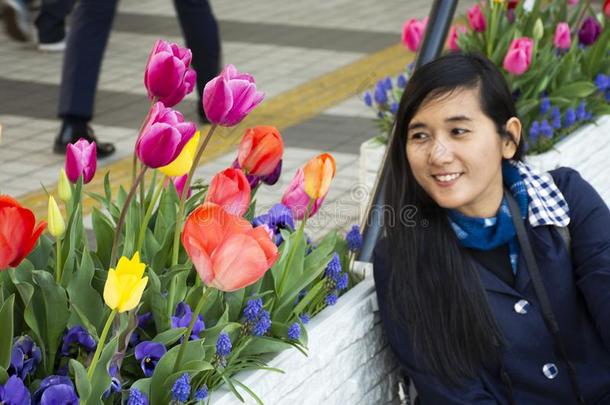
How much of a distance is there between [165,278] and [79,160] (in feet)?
0.87

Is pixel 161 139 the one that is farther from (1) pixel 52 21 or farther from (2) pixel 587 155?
(1) pixel 52 21

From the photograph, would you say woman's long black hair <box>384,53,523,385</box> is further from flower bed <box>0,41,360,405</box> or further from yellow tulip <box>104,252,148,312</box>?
yellow tulip <box>104,252,148,312</box>

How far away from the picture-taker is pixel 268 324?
2.36 meters

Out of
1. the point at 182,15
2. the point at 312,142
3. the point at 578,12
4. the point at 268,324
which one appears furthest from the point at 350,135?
the point at 268,324

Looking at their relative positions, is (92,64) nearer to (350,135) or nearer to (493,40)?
(350,135)

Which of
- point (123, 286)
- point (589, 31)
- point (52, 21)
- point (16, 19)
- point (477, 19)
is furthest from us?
point (16, 19)

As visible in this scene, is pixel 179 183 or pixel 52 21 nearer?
pixel 179 183

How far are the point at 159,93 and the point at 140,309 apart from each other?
0.40 metres

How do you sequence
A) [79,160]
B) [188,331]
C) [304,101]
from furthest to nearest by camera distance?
[304,101] < [79,160] < [188,331]

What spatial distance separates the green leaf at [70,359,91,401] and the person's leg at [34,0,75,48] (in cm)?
606

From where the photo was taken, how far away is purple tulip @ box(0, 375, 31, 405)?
1.99 meters

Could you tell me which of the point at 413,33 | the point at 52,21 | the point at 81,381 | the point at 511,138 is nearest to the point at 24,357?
the point at 81,381

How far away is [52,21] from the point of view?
7.95 metres

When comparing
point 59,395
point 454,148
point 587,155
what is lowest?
point 587,155
